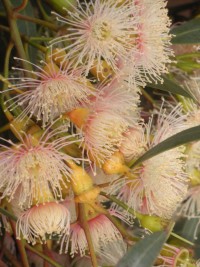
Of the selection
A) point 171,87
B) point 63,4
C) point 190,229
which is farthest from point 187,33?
point 190,229

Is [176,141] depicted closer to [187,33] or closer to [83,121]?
[83,121]

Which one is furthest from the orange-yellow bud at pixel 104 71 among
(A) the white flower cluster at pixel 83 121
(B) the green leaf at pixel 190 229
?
(B) the green leaf at pixel 190 229

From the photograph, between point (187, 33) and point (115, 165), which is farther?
point (187, 33)

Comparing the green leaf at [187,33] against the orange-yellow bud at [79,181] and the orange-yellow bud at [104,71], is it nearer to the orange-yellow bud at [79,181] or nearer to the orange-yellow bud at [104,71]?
the orange-yellow bud at [104,71]

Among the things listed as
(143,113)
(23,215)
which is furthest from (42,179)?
(143,113)

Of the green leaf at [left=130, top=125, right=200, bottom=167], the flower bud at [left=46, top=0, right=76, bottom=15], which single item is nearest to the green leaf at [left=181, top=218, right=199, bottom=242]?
the green leaf at [left=130, top=125, right=200, bottom=167]
